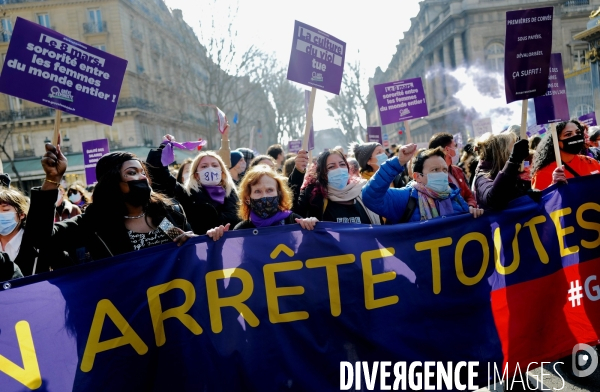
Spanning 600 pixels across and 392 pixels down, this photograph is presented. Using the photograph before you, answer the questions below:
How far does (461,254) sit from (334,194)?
3.48 feet

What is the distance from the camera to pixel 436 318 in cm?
325

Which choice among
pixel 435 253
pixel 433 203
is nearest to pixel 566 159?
pixel 433 203

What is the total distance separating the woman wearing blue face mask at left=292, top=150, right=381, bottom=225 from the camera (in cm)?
404

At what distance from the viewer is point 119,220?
3.17 m

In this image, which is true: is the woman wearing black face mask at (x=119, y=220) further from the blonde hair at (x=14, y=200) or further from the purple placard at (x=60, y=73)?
the blonde hair at (x=14, y=200)

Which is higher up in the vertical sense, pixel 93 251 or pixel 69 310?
pixel 93 251

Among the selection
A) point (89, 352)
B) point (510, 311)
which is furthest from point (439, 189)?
point (89, 352)

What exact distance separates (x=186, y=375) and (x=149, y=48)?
44168 millimetres

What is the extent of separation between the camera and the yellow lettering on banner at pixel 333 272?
3141 mm

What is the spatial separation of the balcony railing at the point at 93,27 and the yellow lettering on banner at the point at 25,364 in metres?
39.4

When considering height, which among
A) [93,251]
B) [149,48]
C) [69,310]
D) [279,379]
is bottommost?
[279,379]

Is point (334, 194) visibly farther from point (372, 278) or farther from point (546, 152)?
point (546, 152)

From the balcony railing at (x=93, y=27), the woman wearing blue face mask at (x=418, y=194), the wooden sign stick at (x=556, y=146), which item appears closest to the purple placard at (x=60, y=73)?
the woman wearing blue face mask at (x=418, y=194)

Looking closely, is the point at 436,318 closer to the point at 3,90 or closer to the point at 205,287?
the point at 205,287
